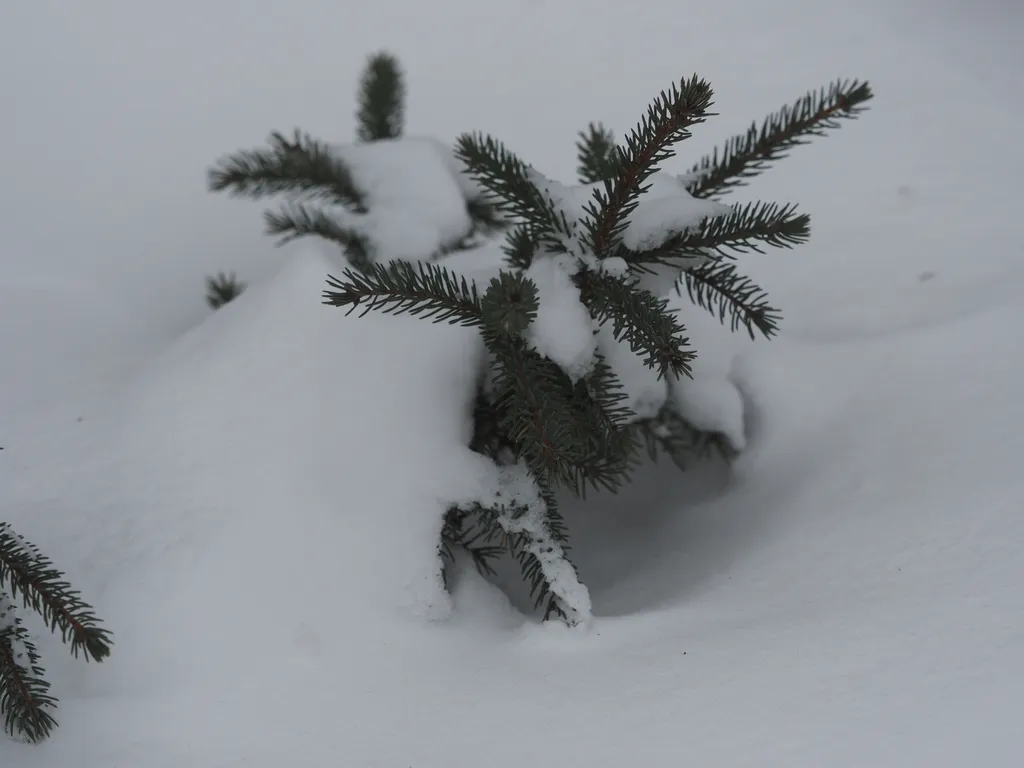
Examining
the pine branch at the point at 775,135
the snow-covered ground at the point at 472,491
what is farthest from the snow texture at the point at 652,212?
the snow-covered ground at the point at 472,491

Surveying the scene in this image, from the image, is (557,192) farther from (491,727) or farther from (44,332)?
(44,332)

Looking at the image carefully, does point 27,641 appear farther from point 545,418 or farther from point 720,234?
point 720,234

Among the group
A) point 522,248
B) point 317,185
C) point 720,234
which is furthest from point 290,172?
point 720,234

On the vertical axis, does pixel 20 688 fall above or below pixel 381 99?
A: below

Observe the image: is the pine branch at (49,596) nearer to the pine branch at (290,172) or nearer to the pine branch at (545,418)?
the pine branch at (545,418)

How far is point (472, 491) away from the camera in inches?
38.6

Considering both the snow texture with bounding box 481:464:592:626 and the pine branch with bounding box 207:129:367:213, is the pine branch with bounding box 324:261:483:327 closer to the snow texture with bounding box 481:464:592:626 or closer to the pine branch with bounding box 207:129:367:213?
the snow texture with bounding box 481:464:592:626

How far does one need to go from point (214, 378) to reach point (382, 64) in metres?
0.71

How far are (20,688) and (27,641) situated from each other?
0.09 metres

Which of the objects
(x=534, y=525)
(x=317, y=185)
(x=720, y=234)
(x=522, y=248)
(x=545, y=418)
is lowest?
(x=534, y=525)

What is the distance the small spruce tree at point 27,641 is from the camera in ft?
2.49

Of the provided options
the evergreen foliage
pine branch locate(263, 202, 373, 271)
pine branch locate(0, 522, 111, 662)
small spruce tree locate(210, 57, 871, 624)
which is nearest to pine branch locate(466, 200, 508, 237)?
the evergreen foliage

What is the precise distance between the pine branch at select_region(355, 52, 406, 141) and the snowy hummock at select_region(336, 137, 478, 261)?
0.50 feet

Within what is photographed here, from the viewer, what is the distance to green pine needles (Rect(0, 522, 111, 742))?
0.76 metres
